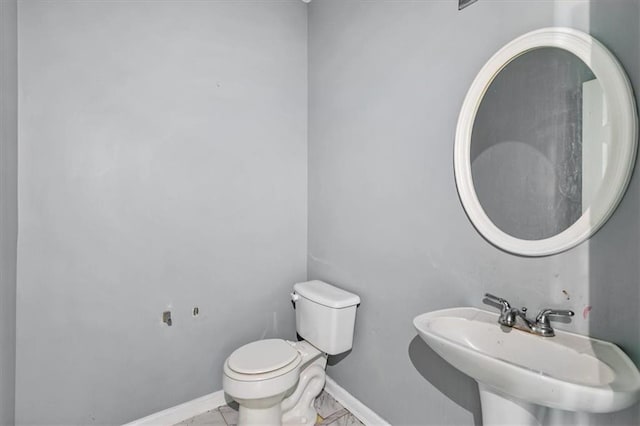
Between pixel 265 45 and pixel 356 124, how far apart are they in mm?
840

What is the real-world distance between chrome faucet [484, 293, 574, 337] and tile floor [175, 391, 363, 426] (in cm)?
112

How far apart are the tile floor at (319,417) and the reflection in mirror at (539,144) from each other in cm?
139

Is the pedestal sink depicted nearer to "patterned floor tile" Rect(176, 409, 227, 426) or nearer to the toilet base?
the toilet base

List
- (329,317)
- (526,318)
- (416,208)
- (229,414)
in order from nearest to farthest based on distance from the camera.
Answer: (526,318), (416,208), (329,317), (229,414)

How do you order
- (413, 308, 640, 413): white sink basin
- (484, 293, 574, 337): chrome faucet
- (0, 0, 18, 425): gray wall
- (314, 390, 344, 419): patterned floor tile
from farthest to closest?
(314, 390, 344, 419): patterned floor tile, (0, 0, 18, 425): gray wall, (484, 293, 574, 337): chrome faucet, (413, 308, 640, 413): white sink basin

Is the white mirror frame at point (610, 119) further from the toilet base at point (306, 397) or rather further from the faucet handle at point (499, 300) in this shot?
the toilet base at point (306, 397)

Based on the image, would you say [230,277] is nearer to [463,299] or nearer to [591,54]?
[463,299]

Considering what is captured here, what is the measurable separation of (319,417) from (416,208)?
1.34 m

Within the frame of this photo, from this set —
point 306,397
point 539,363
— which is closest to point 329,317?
point 306,397

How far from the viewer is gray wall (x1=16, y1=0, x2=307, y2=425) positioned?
4.71 ft

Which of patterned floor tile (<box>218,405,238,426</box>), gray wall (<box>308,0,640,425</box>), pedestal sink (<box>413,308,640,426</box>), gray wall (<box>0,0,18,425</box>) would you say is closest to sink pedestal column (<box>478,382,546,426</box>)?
pedestal sink (<box>413,308,640,426</box>)

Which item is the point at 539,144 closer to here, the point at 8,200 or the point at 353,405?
the point at 353,405

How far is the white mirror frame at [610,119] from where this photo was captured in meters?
0.89

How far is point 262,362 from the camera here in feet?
5.03
